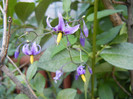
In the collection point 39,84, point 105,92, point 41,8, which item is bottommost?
point 105,92

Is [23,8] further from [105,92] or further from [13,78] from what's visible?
[105,92]

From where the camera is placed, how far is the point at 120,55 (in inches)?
15.0

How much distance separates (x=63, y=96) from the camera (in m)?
0.40

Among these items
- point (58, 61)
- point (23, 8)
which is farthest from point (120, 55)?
point (23, 8)

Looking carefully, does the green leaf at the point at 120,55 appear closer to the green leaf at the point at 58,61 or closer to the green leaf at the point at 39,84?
the green leaf at the point at 58,61

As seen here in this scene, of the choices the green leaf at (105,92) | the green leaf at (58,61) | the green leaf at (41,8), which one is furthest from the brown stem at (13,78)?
the green leaf at (105,92)

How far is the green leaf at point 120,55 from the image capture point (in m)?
0.36

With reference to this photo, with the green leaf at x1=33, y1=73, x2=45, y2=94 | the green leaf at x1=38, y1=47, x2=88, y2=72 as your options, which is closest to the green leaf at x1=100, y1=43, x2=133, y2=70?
the green leaf at x1=38, y1=47, x2=88, y2=72

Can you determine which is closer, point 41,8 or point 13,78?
point 13,78

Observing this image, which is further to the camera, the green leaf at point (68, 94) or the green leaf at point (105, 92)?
the green leaf at point (105, 92)

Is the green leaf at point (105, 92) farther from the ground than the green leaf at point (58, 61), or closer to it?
closer to it

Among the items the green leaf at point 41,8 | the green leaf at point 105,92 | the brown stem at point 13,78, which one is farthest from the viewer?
the green leaf at point 105,92

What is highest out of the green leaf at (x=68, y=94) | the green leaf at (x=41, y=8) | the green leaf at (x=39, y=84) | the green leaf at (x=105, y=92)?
the green leaf at (x=41, y=8)

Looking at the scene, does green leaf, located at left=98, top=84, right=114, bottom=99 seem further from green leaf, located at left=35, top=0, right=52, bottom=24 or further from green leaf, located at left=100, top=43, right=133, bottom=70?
green leaf, located at left=35, top=0, right=52, bottom=24
